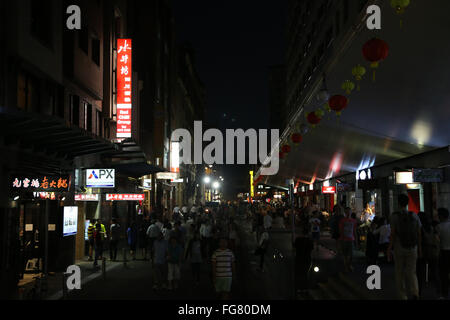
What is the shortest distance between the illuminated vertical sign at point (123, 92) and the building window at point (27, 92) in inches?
324

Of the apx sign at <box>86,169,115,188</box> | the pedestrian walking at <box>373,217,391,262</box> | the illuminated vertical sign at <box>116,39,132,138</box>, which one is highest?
the illuminated vertical sign at <box>116,39,132,138</box>

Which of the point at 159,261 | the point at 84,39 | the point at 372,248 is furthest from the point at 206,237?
the point at 84,39

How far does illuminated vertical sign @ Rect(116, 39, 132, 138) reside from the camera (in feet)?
82.2

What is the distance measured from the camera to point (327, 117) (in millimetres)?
20234

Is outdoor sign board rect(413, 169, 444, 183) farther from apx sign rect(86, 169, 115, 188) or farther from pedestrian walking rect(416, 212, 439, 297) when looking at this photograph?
apx sign rect(86, 169, 115, 188)

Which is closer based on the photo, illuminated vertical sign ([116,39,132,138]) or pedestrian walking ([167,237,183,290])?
pedestrian walking ([167,237,183,290])

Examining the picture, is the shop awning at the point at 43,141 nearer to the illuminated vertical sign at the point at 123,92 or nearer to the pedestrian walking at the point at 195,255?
the pedestrian walking at the point at 195,255

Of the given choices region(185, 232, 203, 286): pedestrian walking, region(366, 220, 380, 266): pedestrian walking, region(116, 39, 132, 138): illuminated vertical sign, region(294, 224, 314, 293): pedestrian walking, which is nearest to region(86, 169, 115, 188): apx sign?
region(185, 232, 203, 286): pedestrian walking

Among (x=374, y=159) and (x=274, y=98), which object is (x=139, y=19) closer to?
(x=374, y=159)

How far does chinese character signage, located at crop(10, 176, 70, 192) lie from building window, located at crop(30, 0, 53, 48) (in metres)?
5.04

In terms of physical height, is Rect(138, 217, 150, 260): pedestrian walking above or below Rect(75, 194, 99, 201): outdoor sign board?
below

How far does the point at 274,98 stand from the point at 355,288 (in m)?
136
